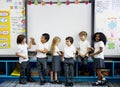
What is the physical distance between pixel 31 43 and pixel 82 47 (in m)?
0.97

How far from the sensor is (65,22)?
5.29 metres

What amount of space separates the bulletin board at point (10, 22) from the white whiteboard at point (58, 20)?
0.15 metres

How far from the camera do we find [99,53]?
500cm

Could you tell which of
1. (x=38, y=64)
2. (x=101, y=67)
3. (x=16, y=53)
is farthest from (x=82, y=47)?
(x=16, y=53)

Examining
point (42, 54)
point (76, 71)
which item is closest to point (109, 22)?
point (76, 71)

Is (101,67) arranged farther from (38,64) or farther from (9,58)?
(9,58)

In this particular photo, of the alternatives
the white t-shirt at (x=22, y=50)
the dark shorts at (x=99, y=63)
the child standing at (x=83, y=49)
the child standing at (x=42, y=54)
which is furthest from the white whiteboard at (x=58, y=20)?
the dark shorts at (x=99, y=63)

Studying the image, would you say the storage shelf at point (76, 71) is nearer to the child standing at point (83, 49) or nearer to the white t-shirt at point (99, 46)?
the child standing at point (83, 49)

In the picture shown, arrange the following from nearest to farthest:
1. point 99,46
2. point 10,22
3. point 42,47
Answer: point 99,46 → point 42,47 → point 10,22

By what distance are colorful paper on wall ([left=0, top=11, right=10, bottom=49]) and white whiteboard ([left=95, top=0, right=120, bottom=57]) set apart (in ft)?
5.52

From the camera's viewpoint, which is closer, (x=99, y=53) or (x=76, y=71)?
(x=99, y=53)

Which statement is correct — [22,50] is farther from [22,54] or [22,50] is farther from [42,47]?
[42,47]

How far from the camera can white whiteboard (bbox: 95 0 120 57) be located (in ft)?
16.9

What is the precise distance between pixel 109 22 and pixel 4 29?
2.00 metres
